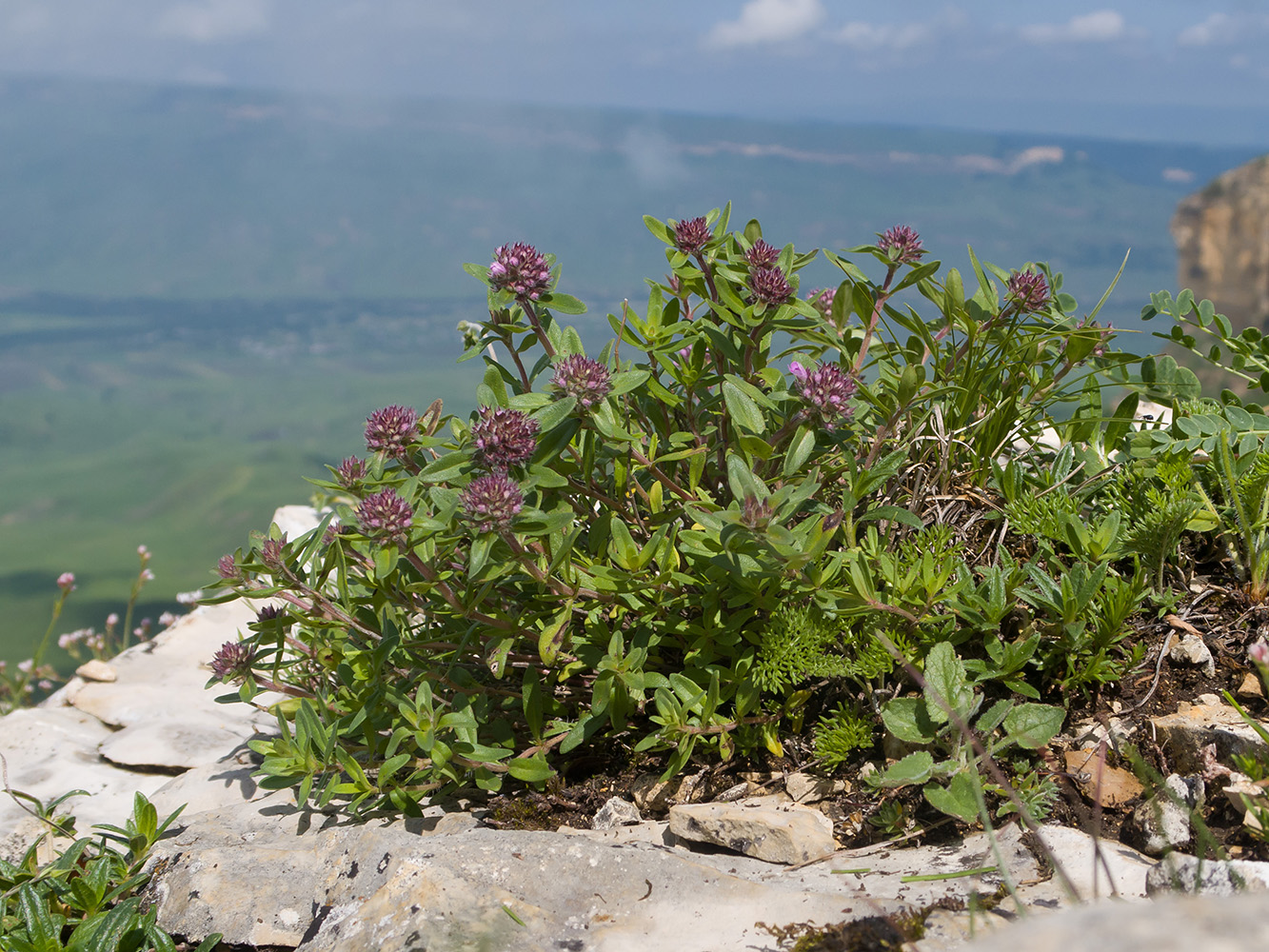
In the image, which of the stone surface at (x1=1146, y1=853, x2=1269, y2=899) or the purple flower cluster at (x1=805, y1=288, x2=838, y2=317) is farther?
the purple flower cluster at (x1=805, y1=288, x2=838, y2=317)

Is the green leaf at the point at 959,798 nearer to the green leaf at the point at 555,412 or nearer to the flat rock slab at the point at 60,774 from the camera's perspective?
the green leaf at the point at 555,412

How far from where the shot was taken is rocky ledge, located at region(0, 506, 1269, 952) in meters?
2.11

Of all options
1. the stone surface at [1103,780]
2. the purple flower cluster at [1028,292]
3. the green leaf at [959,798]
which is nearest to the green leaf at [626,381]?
the green leaf at [959,798]

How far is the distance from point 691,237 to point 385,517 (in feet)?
4.81

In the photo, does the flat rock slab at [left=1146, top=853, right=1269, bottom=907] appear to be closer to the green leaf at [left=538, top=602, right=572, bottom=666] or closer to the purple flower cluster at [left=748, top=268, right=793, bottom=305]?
the green leaf at [left=538, top=602, right=572, bottom=666]

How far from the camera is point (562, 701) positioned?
351 cm

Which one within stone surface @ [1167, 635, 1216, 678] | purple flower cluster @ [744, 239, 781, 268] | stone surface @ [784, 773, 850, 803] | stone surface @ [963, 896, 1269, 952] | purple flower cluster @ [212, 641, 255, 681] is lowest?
stone surface @ [784, 773, 850, 803]

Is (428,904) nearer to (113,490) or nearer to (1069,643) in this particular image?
(1069,643)

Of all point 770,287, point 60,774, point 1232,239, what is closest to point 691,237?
point 770,287

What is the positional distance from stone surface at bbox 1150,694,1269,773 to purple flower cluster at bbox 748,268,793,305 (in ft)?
6.01

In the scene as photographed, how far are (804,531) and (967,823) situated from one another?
98 cm

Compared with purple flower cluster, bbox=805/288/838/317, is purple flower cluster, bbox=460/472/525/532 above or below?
below

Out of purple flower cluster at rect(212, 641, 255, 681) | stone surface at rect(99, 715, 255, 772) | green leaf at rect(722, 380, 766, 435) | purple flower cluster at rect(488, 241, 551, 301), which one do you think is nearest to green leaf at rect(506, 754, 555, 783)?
purple flower cluster at rect(212, 641, 255, 681)

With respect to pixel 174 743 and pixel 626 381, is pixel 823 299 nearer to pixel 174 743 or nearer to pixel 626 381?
pixel 626 381
